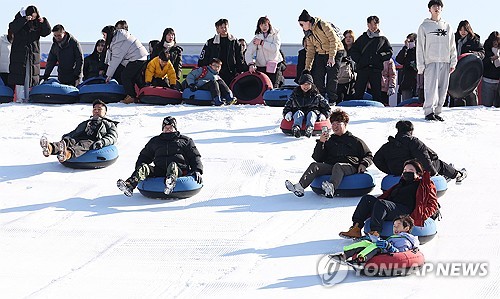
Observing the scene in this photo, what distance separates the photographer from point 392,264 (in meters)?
7.03

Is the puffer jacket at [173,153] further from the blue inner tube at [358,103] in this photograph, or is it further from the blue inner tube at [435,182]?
the blue inner tube at [358,103]

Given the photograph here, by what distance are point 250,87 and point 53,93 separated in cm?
320

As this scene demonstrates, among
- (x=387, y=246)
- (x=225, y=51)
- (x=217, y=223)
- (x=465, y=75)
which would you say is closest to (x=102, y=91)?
(x=225, y=51)

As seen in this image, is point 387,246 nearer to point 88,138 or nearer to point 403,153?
point 403,153

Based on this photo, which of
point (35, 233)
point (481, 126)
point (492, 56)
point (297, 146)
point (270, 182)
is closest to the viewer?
point (35, 233)

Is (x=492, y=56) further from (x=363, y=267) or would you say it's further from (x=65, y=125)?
(x=363, y=267)

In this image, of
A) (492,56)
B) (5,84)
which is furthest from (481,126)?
(5,84)

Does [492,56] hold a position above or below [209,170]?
above

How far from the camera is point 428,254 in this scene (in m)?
7.67

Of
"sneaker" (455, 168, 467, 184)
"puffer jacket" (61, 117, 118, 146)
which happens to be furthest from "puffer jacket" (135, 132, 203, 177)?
"sneaker" (455, 168, 467, 184)

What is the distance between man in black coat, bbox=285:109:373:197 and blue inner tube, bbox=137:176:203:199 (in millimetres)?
973

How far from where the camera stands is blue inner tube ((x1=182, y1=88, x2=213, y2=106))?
15195mm

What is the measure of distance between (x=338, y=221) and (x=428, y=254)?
1279 mm

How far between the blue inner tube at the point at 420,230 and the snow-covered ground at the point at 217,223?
95 millimetres
